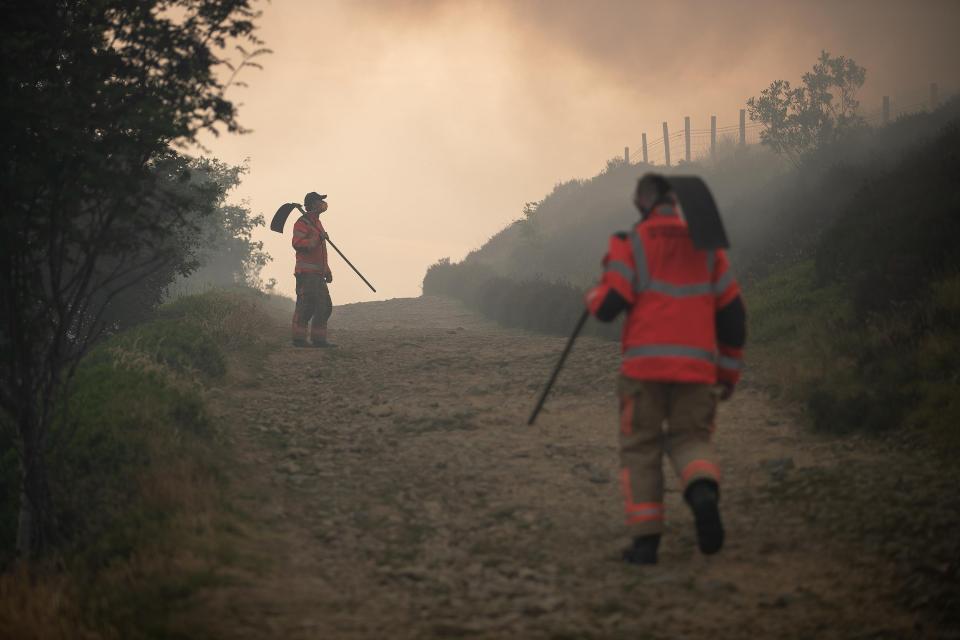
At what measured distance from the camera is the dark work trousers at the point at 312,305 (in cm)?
1455

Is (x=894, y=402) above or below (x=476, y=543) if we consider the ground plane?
above

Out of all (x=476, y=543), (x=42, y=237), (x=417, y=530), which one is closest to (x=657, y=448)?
(x=476, y=543)

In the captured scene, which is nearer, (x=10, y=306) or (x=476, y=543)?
(x=476, y=543)

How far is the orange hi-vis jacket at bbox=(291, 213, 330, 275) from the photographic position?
14430 mm

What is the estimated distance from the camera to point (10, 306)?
6.49 meters

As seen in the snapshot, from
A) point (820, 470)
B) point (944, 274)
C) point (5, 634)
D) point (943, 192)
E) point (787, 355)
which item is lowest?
point (5, 634)

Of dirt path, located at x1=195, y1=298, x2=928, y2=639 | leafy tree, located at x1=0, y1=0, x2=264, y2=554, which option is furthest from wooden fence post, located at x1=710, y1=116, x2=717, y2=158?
leafy tree, located at x1=0, y1=0, x2=264, y2=554

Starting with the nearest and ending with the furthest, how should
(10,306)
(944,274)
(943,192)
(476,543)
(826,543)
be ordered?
(826,543) < (476,543) < (10,306) < (944,274) < (943,192)

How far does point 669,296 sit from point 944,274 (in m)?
6.33

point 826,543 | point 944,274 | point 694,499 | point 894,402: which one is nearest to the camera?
point 694,499

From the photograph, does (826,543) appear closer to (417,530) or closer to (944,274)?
(417,530)

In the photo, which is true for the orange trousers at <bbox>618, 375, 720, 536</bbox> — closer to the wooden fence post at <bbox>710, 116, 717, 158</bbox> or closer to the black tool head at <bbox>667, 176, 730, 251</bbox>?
the black tool head at <bbox>667, 176, 730, 251</bbox>

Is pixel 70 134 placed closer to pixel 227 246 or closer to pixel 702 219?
pixel 702 219

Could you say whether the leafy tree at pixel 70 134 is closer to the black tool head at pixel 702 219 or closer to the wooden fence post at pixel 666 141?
the black tool head at pixel 702 219
